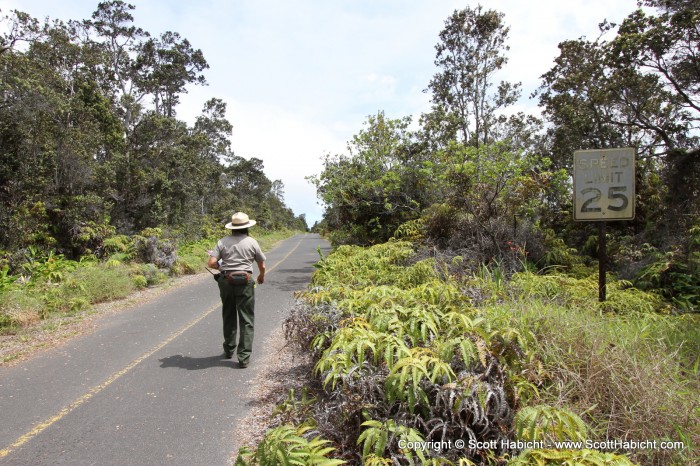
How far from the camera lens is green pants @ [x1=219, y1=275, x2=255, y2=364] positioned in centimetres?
537

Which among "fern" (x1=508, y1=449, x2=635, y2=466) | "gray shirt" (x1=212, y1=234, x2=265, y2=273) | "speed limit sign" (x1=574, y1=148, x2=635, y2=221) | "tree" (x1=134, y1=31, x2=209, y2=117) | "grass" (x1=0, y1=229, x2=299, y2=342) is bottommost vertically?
"grass" (x1=0, y1=229, x2=299, y2=342)

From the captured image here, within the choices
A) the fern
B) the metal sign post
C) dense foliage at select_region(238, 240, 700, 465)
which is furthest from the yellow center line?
the metal sign post

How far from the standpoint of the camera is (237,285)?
17.7ft

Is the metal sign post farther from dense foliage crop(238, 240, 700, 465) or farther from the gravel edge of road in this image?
the gravel edge of road

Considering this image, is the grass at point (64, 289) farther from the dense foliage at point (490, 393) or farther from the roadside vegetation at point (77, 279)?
the dense foliage at point (490, 393)

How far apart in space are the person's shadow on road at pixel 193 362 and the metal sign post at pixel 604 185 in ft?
17.6

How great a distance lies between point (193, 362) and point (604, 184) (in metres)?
6.15

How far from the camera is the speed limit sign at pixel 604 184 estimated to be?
5516 mm

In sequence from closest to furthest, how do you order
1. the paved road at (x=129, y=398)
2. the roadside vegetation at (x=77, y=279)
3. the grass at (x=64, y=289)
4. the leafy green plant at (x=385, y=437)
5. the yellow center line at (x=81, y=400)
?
the leafy green plant at (x=385, y=437)
the paved road at (x=129, y=398)
the yellow center line at (x=81, y=400)
the grass at (x=64, y=289)
the roadside vegetation at (x=77, y=279)

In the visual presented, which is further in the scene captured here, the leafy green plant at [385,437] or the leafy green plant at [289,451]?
the leafy green plant at [385,437]

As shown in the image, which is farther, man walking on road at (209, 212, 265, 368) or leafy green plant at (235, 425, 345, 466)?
man walking on road at (209, 212, 265, 368)

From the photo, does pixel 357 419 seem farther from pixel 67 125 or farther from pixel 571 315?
pixel 67 125

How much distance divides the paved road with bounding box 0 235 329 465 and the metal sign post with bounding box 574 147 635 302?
509 cm

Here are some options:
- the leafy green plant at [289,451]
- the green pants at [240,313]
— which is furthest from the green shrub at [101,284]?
the leafy green plant at [289,451]
